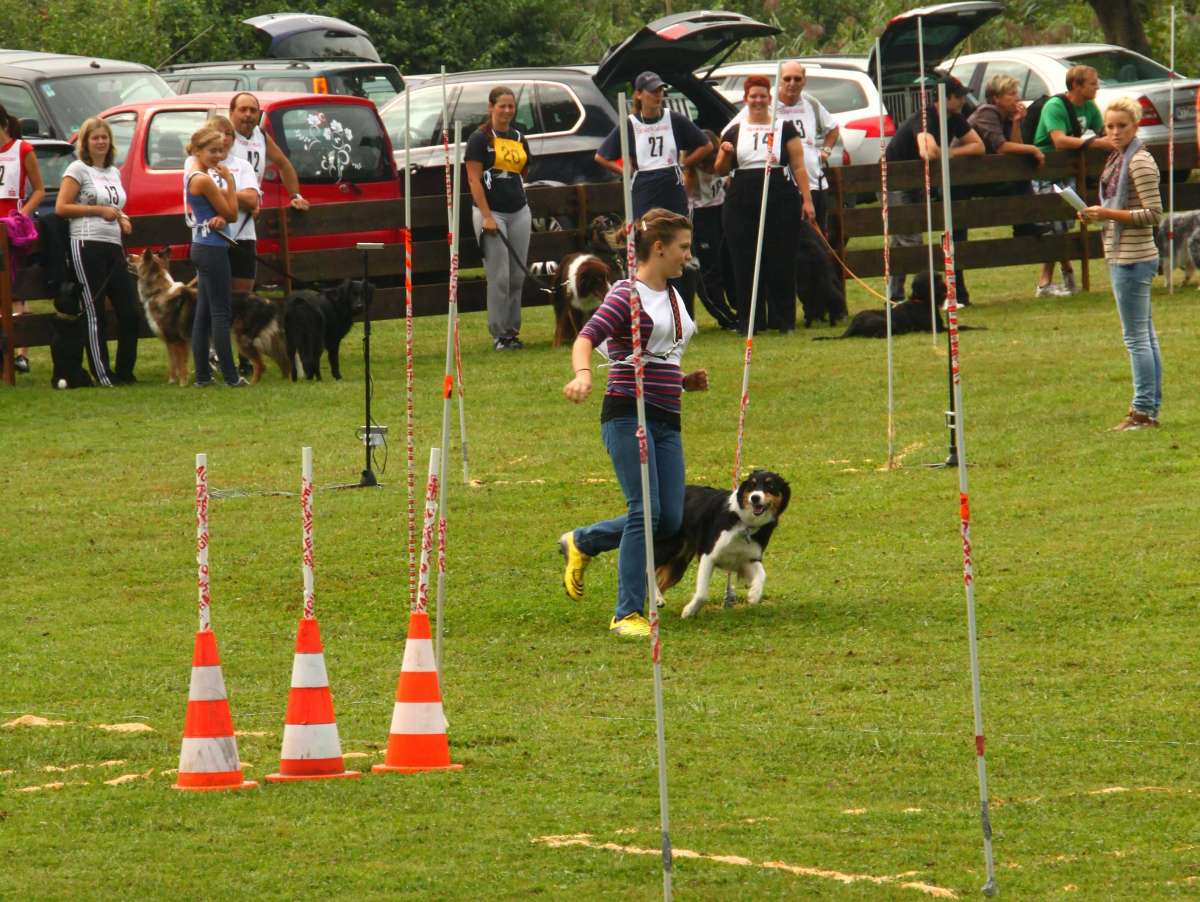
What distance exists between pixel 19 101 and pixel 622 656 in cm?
1572

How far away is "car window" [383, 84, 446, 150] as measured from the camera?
24469 mm

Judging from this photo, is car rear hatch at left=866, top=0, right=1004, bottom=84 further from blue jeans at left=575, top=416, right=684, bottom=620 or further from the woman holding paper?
blue jeans at left=575, top=416, right=684, bottom=620

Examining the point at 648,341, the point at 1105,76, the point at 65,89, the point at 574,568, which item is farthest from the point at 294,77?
the point at 648,341

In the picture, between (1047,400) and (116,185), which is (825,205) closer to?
(1047,400)

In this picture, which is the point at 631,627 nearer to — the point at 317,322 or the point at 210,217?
the point at 210,217

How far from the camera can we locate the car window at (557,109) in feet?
77.9

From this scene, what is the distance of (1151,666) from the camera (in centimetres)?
824

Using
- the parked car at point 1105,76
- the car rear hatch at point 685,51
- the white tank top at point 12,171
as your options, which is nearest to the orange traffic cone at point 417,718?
the white tank top at point 12,171

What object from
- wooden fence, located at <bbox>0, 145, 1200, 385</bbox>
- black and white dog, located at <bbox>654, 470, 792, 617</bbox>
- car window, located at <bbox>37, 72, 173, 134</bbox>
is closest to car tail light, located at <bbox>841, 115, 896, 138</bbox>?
wooden fence, located at <bbox>0, 145, 1200, 385</bbox>

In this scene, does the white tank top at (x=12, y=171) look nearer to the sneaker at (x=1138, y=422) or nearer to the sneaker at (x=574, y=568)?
the sneaker at (x=1138, y=422)

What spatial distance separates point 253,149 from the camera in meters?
17.4

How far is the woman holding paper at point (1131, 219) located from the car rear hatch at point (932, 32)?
342 inches

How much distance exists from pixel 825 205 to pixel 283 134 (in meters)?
5.31

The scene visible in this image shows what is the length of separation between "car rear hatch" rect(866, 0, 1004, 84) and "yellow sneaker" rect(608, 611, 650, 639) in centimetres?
1341
